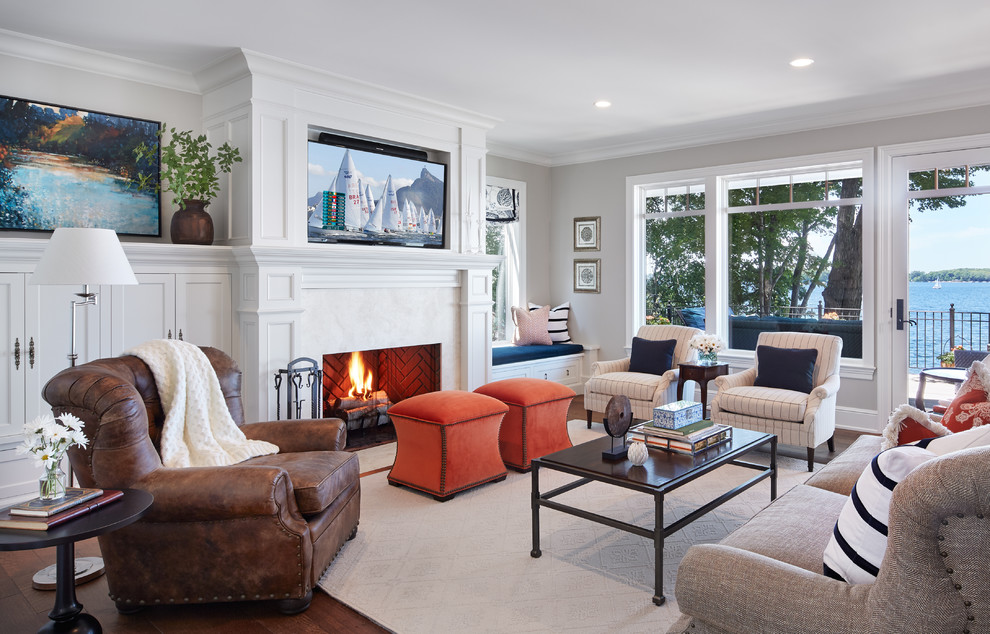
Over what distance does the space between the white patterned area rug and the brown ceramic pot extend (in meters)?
1.89

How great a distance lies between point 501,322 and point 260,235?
3309 millimetres

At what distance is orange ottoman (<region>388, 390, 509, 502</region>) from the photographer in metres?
3.67

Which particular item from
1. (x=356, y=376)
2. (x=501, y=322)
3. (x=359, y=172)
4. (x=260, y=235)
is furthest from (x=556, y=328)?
(x=260, y=235)

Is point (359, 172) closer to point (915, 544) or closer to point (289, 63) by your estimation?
point (289, 63)

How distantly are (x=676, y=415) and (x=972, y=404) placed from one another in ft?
3.85

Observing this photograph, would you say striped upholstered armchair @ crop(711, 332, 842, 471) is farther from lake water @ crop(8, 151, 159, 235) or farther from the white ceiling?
lake water @ crop(8, 151, 159, 235)

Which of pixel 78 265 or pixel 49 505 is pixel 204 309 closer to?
pixel 78 265

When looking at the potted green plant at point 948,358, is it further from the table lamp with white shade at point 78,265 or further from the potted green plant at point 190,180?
the table lamp with white shade at point 78,265

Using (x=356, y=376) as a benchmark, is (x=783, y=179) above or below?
above

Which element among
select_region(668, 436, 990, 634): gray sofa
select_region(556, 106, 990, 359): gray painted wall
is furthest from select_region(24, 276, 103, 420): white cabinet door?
select_region(556, 106, 990, 359): gray painted wall

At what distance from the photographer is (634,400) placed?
5.18 meters

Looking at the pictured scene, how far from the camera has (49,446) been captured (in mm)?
2119

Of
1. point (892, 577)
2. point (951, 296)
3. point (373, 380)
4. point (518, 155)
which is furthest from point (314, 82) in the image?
point (951, 296)

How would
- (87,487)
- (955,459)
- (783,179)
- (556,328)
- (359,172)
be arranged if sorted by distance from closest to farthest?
(955,459)
(87,487)
(359,172)
(783,179)
(556,328)
